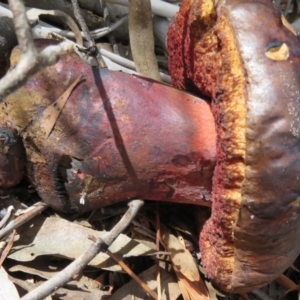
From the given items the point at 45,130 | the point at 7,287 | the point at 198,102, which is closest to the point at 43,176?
the point at 45,130

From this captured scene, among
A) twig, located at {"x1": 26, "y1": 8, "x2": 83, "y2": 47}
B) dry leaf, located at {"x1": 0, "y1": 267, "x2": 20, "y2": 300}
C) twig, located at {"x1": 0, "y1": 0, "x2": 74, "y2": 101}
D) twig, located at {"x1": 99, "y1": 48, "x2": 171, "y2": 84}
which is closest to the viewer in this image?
twig, located at {"x1": 0, "y1": 0, "x2": 74, "y2": 101}

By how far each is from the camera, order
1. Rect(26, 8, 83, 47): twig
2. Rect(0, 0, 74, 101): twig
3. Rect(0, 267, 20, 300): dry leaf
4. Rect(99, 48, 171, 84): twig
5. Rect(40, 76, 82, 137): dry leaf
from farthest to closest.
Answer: Rect(99, 48, 171, 84): twig
Rect(26, 8, 83, 47): twig
Rect(0, 267, 20, 300): dry leaf
Rect(40, 76, 82, 137): dry leaf
Rect(0, 0, 74, 101): twig

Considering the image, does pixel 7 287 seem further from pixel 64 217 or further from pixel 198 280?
pixel 198 280

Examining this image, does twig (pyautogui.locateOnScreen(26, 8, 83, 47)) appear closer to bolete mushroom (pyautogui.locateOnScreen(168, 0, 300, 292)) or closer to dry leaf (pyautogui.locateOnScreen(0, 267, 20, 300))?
bolete mushroom (pyautogui.locateOnScreen(168, 0, 300, 292))

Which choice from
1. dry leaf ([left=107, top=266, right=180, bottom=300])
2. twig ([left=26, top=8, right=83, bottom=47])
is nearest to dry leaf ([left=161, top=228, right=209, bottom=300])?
dry leaf ([left=107, top=266, right=180, bottom=300])

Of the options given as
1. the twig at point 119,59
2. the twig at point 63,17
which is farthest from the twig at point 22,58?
the twig at point 119,59
